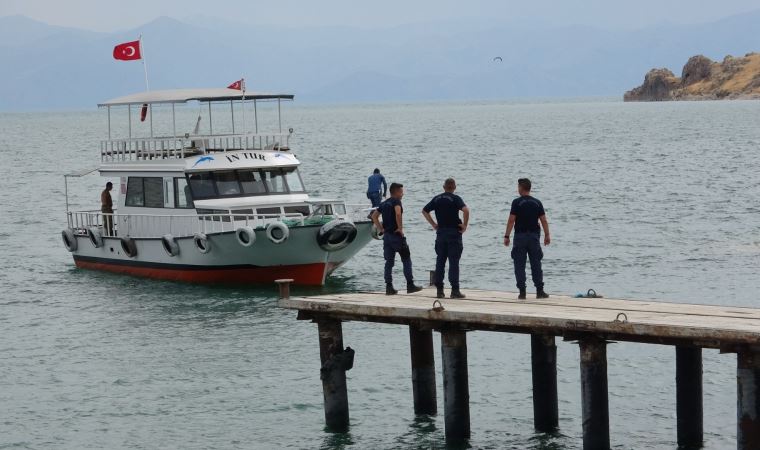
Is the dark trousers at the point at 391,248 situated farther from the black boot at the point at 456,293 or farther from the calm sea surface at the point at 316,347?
the calm sea surface at the point at 316,347

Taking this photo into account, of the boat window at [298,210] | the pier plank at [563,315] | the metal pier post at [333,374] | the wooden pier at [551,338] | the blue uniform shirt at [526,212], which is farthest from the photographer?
the boat window at [298,210]

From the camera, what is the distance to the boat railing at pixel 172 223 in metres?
32.3

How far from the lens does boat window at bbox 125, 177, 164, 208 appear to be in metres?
34.8

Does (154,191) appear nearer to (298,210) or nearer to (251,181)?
(251,181)

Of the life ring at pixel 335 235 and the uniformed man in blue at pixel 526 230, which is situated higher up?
the uniformed man in blue at pixel 526 230

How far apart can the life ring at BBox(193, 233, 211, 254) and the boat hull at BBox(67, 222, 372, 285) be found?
3.9 inches

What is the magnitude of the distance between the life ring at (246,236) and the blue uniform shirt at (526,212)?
13.2 m

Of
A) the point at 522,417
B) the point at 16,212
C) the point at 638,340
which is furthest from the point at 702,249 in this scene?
the point at 16,212

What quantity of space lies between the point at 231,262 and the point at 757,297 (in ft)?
41.8

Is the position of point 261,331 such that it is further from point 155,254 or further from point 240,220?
point 155,254

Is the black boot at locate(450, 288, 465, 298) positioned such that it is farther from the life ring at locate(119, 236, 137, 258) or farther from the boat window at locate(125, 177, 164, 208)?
the life ring at locate(119, 236, 137, 258)

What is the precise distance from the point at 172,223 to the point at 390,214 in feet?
49.3

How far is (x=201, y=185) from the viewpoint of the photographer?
33844 mm

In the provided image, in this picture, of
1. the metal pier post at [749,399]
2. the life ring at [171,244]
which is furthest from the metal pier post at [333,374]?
the life ring at [171,244]
